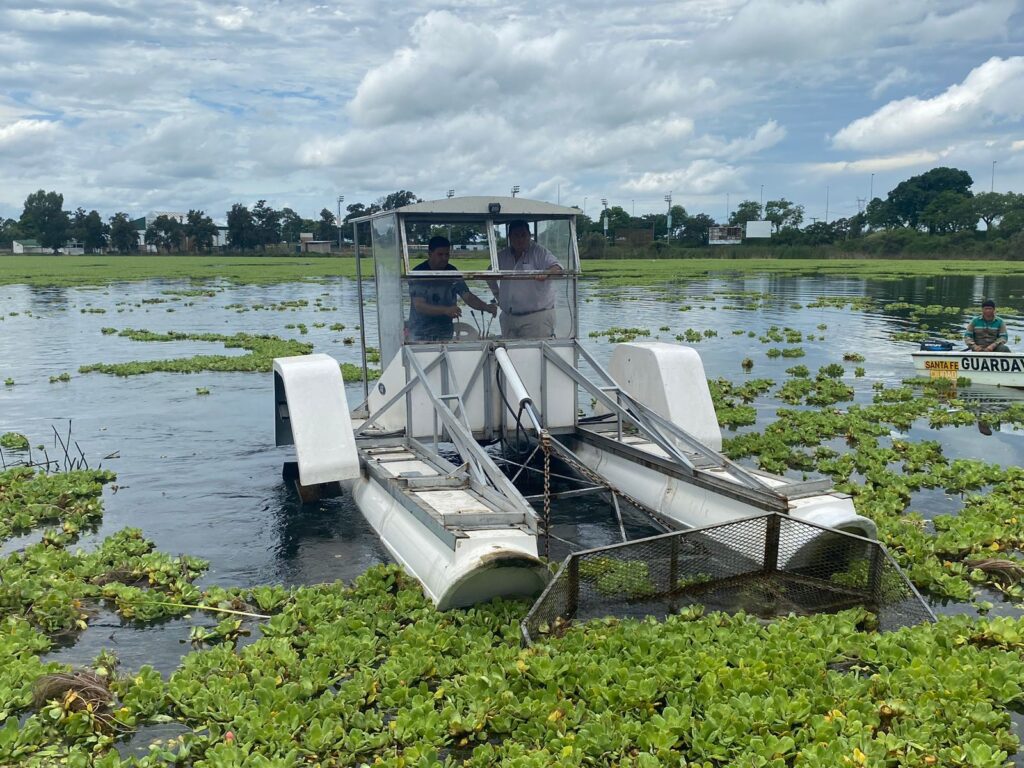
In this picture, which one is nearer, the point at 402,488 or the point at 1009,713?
the point at 1009,713

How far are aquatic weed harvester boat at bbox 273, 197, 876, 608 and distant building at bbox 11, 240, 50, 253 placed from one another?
18706 centimetres

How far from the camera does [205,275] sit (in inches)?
3157

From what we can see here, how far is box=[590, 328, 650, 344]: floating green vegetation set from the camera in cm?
2792

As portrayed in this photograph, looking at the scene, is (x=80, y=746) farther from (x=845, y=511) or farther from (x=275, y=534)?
(x=845, y=511)

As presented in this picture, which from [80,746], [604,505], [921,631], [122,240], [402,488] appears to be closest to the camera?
[80,746]

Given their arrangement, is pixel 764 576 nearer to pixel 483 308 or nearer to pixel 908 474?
pixel 483 308

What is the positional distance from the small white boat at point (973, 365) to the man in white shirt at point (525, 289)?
12481 mm

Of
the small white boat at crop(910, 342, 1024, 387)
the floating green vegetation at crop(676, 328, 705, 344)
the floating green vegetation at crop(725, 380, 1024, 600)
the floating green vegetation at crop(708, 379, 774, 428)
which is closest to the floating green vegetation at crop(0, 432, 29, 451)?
the floating green vegetation at crop(725, 380, 1024, 600)

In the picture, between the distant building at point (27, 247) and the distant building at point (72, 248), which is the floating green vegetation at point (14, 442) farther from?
the distant building at point (27, 247)

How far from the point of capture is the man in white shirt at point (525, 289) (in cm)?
1053

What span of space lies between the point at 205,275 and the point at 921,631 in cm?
8047

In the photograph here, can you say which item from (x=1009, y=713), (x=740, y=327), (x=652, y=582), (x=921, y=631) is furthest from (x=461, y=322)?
(x=740, y=327)

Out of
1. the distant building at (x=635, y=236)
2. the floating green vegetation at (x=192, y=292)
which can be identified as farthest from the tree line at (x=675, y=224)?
the floating green vegetation at (x=192, y=292)

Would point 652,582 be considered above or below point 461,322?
below
